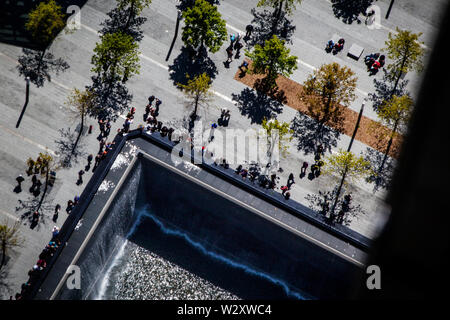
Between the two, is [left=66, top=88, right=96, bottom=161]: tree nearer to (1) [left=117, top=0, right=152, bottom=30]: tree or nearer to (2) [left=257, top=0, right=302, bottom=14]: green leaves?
(1) [left=117, top=0, right=152, bottom=30]: tree

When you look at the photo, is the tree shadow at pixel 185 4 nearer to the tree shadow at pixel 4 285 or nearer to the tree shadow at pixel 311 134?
the tree shadow at pixel 311 134

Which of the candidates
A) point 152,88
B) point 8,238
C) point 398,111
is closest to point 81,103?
point 152,88

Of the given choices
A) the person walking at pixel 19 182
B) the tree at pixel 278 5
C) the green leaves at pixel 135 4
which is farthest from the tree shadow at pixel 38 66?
the tree at pixel 278 5

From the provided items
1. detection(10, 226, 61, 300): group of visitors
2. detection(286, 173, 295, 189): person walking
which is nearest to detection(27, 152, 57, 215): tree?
detection(10, 226, 61, 300): group of visitors

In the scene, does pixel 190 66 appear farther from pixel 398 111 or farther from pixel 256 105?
pixel 398 111
